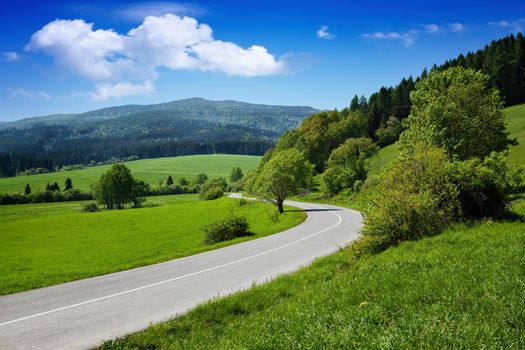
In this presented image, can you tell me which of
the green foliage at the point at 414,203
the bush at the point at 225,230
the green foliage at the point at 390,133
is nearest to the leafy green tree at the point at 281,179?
the bush at the point at 225,230

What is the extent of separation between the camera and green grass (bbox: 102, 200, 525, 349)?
5988mm

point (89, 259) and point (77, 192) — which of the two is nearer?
point (89, 259)

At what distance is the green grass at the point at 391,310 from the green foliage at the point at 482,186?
486cm

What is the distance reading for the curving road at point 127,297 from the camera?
10.4m

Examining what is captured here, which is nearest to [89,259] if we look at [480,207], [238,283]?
[238,283]

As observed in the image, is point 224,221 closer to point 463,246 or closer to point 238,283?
point 238,283

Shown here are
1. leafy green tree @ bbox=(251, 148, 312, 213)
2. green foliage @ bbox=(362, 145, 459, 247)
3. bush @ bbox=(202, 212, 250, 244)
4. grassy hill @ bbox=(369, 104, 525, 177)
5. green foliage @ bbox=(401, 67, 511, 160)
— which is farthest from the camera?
leafy green tree @ bbox=(251, 148, 312, 213)

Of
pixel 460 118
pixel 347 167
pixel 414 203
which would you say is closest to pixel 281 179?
pixel 347 167

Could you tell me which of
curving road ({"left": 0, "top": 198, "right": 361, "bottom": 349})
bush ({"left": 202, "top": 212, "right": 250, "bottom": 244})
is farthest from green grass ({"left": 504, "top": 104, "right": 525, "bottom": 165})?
curving road ({"left": 0, "top": 198, "right": 361, "bottom": 349})

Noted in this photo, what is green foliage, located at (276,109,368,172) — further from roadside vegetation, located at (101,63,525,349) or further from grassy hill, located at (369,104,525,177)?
roadside vegetation, located at (101,63,525,349)

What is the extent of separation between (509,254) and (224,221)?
27469 millimetres

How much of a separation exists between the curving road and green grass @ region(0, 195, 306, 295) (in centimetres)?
Result: 240

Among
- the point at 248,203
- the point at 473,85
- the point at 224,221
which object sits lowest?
the point at 248,203

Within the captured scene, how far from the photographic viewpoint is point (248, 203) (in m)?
76.3
